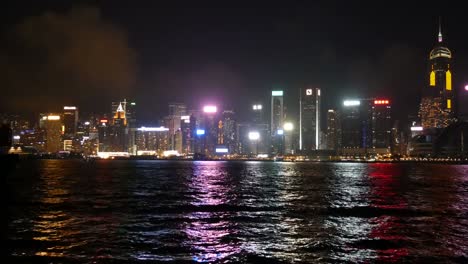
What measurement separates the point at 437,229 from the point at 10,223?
30.9 m

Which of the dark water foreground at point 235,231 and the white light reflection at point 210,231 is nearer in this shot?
the dark water foreground at point 235,231

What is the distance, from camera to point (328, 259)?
22891 mm

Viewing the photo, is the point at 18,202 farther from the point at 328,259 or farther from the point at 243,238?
the point at 328,259

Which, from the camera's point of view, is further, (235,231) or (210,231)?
(210,231)

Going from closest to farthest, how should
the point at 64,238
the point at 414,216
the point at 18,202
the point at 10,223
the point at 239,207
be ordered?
1. the point at 64,238
2. the point at 10,223
3. the point at 414,216
4. the point at 239,207
5. the point at 18,202

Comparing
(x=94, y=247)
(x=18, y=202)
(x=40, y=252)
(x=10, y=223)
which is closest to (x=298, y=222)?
(x=94, y=247)

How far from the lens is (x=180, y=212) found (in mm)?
41625

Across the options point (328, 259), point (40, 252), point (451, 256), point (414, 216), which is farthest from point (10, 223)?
point (414, 216)

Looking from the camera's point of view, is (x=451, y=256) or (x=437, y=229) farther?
(x=437, y=229)

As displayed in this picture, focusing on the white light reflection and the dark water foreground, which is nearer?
the dark water foreground

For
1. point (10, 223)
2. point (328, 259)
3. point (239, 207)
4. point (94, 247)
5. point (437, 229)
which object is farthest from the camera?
point (239, 207)

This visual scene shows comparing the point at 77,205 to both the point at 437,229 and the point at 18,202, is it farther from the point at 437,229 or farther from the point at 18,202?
the point at 437,229

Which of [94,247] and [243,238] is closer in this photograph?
[94,247]

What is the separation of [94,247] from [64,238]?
3649mm
